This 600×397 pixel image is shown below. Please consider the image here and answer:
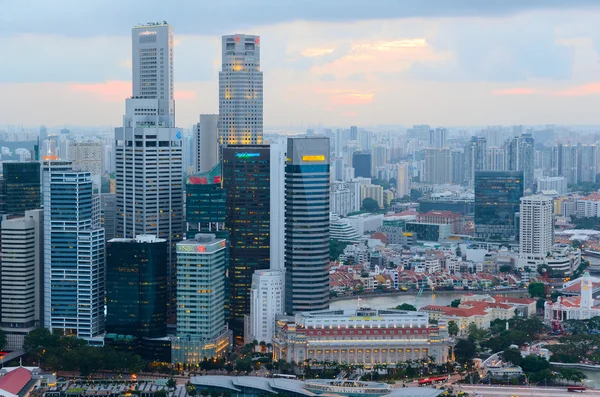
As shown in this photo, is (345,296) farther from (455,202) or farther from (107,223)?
(455,202)

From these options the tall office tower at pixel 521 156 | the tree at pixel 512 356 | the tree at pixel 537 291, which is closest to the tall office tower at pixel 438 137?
the tall office tower at pixel 521 156

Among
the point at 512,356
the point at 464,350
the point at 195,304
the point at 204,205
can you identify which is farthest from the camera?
the point at 204,205

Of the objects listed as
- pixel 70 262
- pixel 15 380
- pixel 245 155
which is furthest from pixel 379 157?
pixel 15 380

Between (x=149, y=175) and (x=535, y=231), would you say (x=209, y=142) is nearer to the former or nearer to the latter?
(x=149, y=175)

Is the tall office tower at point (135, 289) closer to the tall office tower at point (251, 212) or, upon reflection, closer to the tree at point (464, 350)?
the tall office tower at point (251, 212)

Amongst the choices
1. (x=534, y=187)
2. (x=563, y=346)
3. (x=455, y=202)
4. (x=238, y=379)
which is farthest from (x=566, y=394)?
(x=534, y=187)

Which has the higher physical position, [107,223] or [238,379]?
[107,223]

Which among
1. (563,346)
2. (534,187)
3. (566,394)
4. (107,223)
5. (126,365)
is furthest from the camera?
(534,187)

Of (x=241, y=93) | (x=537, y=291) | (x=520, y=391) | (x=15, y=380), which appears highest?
(x=241, y=93)
